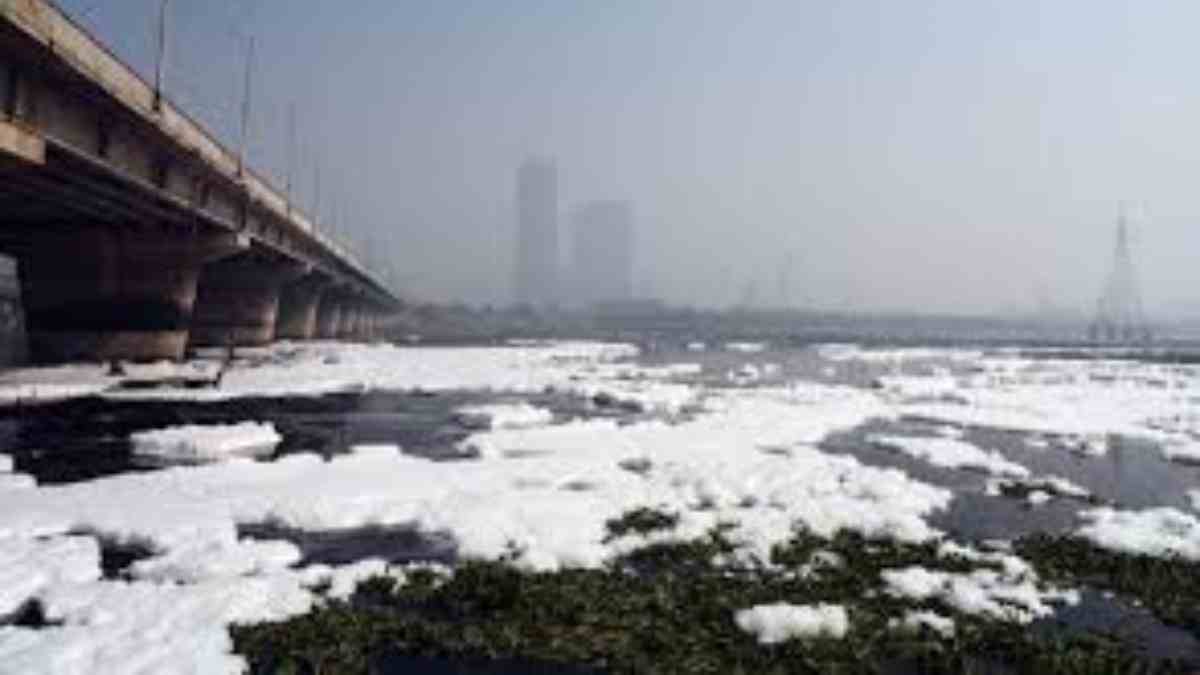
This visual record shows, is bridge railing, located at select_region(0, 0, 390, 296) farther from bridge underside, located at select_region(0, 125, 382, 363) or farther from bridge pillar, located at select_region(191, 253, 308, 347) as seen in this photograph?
bridge pillar, located at select_region(191, 253, 308, 347)

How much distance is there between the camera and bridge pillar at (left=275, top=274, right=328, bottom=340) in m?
107

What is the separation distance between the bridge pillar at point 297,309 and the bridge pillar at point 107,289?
4889cm

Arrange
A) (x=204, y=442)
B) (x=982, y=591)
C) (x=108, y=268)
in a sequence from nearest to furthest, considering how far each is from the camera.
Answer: (x=982, y=591)
(x=204, y=442)
(x=108, y=268)

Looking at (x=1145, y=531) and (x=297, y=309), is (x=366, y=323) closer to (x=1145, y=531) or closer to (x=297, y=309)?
(x=297, y=309)

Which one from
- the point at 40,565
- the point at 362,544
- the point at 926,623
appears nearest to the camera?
the point at 926,623

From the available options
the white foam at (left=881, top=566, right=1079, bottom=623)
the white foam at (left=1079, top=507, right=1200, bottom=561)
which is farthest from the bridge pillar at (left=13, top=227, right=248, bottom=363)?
the white foam at (left=881, top=566, right=1079, bottom=623)

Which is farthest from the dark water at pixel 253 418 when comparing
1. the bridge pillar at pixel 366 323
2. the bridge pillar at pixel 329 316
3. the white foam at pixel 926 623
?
the bridge pillar at pixel 366 323

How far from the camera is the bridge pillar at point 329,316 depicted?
430 feet

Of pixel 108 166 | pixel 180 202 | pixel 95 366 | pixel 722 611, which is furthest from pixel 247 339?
pixel 722 611

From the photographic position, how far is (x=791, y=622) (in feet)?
41.6

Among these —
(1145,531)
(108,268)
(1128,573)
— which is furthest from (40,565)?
(108,268)

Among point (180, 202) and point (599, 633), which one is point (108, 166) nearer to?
point (180, 202)

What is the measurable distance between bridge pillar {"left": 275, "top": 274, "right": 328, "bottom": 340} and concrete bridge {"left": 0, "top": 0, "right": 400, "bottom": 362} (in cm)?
2088

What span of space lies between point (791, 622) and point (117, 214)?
44.9m
